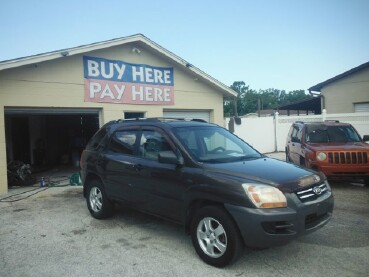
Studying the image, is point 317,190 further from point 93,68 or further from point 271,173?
point 93,68

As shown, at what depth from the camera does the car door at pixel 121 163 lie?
5607 millimetres

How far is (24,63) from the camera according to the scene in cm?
930

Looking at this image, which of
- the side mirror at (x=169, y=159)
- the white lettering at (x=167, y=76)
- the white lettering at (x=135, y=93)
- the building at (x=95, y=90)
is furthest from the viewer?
the white lettering at (x=167, y=76)

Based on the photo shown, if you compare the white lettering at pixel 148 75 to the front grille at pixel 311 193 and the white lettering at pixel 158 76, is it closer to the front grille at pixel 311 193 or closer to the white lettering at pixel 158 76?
the white lettering at pixel 158 76

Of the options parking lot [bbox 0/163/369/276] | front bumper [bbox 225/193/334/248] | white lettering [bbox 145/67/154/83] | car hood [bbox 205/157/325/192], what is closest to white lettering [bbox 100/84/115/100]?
white lettering [bbox 145/67/154/83]

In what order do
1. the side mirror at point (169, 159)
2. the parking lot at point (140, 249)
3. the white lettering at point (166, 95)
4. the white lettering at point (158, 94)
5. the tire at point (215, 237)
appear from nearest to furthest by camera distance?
the tire at point (215, 237)
the parking lot at point (140, 249)
the side mirror at point (169, 159)
the white lettering at point (158, 94)
the white lettering at point (166, 95)

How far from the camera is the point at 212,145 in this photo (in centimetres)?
524

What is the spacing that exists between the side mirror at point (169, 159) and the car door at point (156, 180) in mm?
93

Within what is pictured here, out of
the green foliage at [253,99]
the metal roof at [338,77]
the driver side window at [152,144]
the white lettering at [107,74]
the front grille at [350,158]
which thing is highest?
the green foliage at [253,99]

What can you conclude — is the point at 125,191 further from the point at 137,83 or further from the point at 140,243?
the point at 137,83

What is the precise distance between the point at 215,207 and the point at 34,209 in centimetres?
500

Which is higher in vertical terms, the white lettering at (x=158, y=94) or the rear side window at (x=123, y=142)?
the white lettering at (x=158, y=94)

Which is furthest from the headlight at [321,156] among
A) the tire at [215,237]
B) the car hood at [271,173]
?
the tire at [215,237]

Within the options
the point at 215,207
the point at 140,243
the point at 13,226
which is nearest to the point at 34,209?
the point at 13,226
